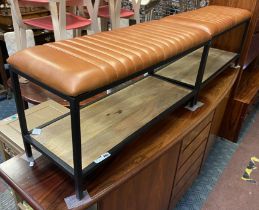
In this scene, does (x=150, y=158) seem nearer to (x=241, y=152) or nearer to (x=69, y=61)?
(x=69, y=61)

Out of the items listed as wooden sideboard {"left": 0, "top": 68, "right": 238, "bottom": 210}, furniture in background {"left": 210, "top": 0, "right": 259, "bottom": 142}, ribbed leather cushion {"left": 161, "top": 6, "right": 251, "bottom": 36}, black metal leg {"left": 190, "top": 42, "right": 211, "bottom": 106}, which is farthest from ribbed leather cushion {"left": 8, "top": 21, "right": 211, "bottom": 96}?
furniture in background {"left": 210, "top": 0, "right": 259, "bottom": 142}

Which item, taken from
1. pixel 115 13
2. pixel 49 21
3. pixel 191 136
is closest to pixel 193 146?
pixel 191 136

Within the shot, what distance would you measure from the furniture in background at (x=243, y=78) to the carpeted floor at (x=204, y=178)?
0.57ft

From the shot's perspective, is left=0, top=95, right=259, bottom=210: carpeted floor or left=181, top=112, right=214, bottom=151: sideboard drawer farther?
left=0, top=95, right=259, bottom=210: carpeted floor

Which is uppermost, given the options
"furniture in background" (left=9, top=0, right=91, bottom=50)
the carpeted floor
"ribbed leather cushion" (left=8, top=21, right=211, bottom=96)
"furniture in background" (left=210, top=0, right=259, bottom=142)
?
"ribbed leather cushion" (left=8, top=21, right=211, bottom=96)

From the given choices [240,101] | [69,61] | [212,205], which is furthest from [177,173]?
[240,101]

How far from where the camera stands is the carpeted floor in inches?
66.5

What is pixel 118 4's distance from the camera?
205cm

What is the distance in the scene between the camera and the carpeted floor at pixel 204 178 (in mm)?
1689

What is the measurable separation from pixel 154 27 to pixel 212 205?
4.17 feet

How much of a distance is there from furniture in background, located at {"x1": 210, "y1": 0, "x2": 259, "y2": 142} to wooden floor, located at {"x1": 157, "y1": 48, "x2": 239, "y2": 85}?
0.12m

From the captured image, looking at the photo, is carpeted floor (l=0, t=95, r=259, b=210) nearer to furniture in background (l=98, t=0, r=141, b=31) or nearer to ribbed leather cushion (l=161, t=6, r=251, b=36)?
ribbed leather cushion (l=161, t=6, r=251, b=36)

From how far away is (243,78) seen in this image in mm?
2543

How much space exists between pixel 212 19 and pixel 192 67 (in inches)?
12.9
